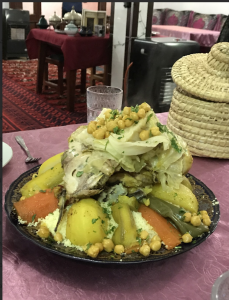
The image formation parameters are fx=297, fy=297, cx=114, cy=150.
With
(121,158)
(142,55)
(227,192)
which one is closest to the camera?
(121,158)

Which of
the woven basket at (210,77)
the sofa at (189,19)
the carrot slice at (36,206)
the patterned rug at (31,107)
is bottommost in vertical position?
the patterned rug at (31,107)

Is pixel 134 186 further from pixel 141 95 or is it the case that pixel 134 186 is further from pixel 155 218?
pixel 141 95

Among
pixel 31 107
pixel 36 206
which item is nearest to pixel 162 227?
pixel 36 206

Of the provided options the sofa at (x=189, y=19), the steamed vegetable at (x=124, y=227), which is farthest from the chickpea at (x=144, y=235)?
the sofa at (x=189, y=19)

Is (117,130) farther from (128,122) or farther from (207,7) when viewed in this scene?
(207,7)

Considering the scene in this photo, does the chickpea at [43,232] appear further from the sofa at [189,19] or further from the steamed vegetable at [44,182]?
the sofa at [189,19]

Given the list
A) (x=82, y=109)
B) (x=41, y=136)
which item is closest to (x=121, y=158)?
(x=41, y=136)
